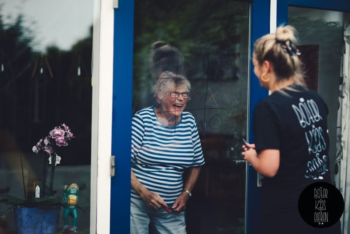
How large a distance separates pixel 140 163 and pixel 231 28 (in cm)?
121

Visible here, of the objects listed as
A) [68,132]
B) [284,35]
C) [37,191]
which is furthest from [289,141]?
[37,191]

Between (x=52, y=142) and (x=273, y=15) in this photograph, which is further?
(x=273, y=15)

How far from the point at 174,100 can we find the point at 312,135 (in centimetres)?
117

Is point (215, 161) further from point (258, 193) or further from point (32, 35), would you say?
point (32, 35)

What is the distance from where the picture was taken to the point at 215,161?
4176mm

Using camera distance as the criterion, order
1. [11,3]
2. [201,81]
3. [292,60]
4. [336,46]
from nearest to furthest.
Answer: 1. [292,60]
2. [11,3]
3. [201,81]
4. [336,46]

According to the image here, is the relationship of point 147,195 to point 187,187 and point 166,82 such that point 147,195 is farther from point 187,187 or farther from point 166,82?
point 166,82

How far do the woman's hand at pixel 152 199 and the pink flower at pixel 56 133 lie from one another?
70cm

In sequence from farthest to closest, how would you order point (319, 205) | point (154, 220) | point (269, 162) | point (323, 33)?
point (323, 33) → point (154, 220) → point (319, 205) → point (269, 162)

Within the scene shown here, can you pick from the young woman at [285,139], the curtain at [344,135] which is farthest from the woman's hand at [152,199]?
the curtain at [344,135]

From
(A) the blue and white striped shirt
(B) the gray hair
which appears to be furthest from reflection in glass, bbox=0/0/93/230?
(B) the gray hair

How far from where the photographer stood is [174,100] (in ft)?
13.3

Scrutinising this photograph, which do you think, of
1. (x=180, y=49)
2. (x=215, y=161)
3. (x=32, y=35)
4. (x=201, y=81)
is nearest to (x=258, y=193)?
(x=215, y=161)

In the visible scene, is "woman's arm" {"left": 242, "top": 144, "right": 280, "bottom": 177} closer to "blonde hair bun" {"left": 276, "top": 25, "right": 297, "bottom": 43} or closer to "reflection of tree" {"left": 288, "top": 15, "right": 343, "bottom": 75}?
"blonde hair bun" {"left": 276, "top": 25, "right": 297, "bottom": 43}
